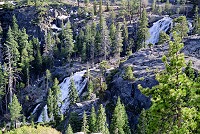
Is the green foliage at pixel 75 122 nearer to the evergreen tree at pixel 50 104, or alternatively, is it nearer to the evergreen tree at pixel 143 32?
the evergreen tree at pixel 50 104

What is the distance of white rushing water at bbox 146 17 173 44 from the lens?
9256cm

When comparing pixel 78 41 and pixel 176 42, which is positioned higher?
pixel 176 42

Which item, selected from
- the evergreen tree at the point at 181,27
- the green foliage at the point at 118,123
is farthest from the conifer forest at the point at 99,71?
the evergreen tree at the point at 181,27

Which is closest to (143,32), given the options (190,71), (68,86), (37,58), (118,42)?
(118,42)

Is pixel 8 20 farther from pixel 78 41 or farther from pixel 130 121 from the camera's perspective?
pixel 130 121

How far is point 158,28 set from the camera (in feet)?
314

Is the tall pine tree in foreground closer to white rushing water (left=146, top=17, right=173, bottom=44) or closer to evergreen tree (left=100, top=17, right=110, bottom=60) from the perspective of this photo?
evergreen tree (left=100, top=17, right=110, bottom=60)

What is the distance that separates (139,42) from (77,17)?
37209mm

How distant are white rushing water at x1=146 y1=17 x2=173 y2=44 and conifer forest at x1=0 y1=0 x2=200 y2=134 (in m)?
0.45

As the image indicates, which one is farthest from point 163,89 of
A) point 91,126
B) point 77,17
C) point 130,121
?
point 77,17

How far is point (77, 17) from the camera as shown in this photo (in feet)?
380

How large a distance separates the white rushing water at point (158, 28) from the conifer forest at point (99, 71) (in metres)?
0.45

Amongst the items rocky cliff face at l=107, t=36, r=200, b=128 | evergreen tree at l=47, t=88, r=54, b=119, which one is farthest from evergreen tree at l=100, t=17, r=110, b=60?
evergreen tree at l=47, t=88, r=54, b=119

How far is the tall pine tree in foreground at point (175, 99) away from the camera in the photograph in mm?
13961
